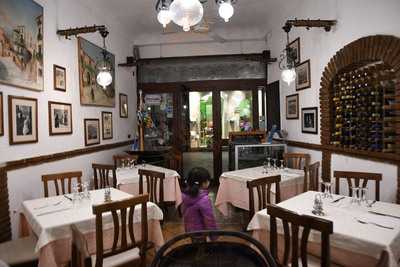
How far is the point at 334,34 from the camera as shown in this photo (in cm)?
356

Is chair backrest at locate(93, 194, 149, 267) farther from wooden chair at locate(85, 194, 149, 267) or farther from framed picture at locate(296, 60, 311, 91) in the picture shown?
framed picture at locate(296, 60, 311, 91)

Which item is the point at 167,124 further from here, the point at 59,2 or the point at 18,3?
the point at 18,3

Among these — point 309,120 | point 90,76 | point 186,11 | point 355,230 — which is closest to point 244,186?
point 309,120

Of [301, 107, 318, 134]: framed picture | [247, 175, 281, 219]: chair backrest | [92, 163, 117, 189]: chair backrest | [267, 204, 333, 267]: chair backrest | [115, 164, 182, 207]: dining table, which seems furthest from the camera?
[301, 107, 318, 134]: framed picture

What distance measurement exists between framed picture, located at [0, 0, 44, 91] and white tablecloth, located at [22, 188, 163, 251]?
4.20 feet

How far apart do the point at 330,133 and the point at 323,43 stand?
1.24 metres

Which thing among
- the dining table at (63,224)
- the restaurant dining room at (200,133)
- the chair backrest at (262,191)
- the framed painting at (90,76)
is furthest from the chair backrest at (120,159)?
the chair backrest at (262,191)

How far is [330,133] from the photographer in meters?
3.76

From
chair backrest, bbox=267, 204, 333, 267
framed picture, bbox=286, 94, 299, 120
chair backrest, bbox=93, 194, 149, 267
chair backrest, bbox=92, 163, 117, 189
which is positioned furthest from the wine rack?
chair backrest, bbox=92, 163, 117, 189

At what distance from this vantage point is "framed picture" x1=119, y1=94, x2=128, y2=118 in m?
5.58

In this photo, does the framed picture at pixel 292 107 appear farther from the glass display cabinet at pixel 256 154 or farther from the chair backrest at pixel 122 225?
the chair backrest at pixel 122 225

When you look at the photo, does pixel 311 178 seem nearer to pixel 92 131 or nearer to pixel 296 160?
pixel 296 160

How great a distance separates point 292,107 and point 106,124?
A: 3.31m

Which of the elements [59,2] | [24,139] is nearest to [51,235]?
[24,139]
